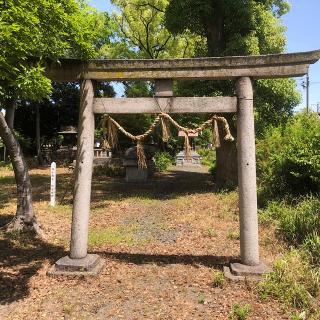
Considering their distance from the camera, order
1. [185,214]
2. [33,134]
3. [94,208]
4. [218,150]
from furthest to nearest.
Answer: [33,134]
[218,150]
[94,208]
[185,214]

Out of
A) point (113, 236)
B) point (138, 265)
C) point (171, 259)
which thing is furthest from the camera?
point (113, 236)

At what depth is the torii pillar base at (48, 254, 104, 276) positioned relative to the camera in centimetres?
625

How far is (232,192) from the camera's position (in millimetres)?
13547

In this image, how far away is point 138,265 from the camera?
6871mm

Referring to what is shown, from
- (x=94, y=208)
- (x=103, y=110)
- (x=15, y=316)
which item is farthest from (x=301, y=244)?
(x=94, y=208)

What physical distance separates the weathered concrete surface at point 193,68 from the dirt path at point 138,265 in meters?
3.42

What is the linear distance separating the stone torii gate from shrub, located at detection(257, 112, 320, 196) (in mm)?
3655

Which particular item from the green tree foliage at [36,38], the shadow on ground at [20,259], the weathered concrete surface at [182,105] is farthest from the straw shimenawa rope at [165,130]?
the shadow on ground at [20,259]

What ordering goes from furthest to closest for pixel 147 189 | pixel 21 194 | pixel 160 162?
pixel 160 162 < pixel 147 189 < pixel 21 194

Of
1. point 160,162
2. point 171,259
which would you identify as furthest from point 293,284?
point 160,162

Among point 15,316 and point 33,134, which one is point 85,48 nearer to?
point 15,316

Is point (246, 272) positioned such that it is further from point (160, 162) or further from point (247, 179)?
point (160, 162)

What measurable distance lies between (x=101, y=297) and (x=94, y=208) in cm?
669

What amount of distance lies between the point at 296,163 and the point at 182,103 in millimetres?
4643
